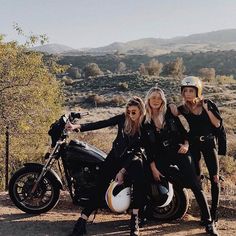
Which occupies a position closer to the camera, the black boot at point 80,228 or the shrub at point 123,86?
the black boot at point 80,228

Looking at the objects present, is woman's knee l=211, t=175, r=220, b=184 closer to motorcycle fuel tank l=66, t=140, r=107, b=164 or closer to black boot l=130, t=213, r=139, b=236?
black boot l=130, t=213, r=139, b=236

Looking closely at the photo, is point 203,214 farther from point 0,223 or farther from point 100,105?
point 100,105

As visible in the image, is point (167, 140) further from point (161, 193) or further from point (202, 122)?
point (161, 193)

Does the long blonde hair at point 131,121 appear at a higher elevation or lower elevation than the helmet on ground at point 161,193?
higher

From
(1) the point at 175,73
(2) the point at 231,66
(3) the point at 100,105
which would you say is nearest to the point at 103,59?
(2) the point at 231,66

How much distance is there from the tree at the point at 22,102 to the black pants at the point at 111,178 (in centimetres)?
795

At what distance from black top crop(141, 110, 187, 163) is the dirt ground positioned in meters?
0.98

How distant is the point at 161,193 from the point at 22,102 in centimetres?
973

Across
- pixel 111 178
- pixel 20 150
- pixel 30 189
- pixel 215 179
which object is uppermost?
pixel 111 178

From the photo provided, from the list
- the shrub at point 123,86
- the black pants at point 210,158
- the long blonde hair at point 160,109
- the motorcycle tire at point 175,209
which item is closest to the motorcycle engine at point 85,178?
the motorcycle tire at point 175,209

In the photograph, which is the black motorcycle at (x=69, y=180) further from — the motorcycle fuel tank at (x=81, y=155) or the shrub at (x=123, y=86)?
the shrub at (x=123, y=86)

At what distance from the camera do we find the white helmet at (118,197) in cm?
520

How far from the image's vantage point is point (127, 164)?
517 centimetres

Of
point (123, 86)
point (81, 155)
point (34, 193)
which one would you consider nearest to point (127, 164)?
point (81, 155)
